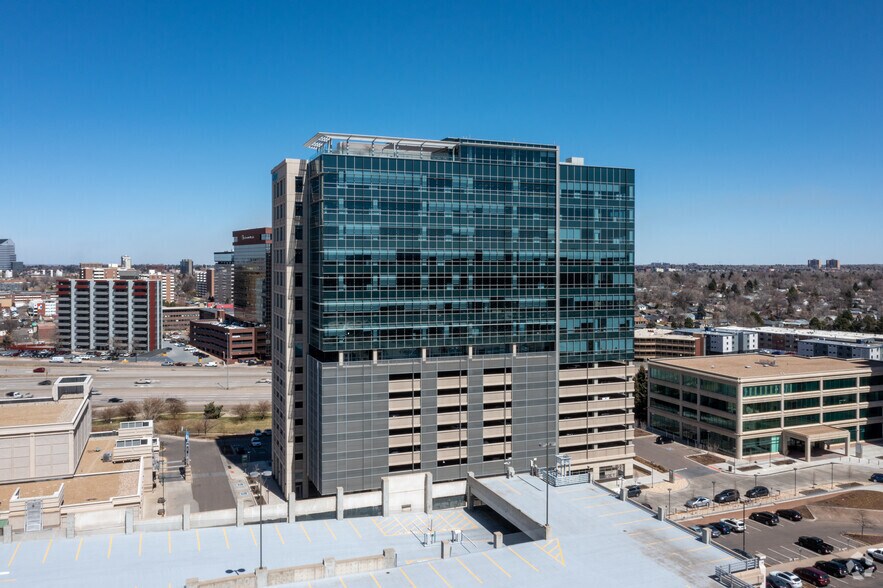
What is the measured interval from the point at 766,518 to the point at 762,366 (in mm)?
45771

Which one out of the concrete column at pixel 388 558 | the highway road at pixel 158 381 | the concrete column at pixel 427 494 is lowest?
the highway road at pixel 158 381

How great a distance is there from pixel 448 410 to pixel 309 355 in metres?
17.7

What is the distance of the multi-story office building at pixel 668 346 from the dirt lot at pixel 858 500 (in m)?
105

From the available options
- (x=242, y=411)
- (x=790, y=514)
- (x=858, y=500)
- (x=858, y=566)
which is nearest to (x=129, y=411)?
(x=242, y=411)

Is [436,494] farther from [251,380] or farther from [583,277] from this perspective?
[251,380]

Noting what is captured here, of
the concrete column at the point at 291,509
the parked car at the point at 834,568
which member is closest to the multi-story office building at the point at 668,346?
the parked car at the point at 834,568

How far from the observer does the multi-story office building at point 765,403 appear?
106 m

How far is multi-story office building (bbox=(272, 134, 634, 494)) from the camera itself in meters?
76.1

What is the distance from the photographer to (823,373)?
367 feet

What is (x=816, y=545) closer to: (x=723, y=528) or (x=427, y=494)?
(x=723, y=528)

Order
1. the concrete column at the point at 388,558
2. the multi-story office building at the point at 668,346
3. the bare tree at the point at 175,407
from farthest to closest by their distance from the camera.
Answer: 1. the multi-story office building at the point at 668,346
2. the bare tree at the point at 175,407
3. the concrete column at the point at 388,558

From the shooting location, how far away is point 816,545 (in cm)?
6994

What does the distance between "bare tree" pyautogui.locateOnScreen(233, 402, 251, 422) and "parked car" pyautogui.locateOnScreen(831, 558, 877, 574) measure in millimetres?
104574

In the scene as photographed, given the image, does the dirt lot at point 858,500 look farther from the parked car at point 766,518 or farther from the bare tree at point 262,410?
the bare tree at point 262,410
